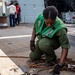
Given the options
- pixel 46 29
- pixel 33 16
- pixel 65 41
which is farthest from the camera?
pixel 33 16

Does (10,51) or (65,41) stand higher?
(65,41)

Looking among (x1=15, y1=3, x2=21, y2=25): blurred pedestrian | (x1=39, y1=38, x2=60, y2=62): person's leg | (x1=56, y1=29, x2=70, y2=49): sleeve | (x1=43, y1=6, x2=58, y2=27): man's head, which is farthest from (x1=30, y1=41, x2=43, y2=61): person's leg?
(x1=15, y1=3, x2=21, y2=25): blurred pedestrian

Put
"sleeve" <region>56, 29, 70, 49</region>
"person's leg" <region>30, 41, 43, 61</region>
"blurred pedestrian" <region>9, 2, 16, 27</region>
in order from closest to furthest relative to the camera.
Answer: "sleeve" <region>56, 29, 70, 49</region>, "person's leg" <region>30, 41, 43, 61</region>, "blurred pedestrian" <region>9, 2, 16, 27</region>

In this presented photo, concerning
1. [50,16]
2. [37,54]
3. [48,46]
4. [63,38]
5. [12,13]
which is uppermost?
[50,16]

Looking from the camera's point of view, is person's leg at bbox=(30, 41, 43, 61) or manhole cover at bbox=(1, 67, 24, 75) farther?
person's leg at bbox=(30, 41, 43, 61)

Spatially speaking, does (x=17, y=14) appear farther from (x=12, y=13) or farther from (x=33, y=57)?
(x=33, y=57)

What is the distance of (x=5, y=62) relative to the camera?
208 inches

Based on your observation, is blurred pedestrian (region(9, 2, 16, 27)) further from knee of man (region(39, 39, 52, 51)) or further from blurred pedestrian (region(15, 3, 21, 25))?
knee of man (region(39, 39, 52, 51))

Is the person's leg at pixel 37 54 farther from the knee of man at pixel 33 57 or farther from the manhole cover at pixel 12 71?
the manhole cover at pixel 12 71

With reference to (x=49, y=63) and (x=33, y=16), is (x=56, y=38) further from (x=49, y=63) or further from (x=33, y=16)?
(x=33, y=16)

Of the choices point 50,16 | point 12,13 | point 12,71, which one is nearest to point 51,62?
point 12,71

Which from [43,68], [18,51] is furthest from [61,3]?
[43,68]

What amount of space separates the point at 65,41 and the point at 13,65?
4.24 ft

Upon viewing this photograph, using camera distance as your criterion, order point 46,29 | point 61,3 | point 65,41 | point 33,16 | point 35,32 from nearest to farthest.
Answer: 1. point 65,41
2. point 46,29
3. point 35,32
4. point 33,16
5. point 61,3
